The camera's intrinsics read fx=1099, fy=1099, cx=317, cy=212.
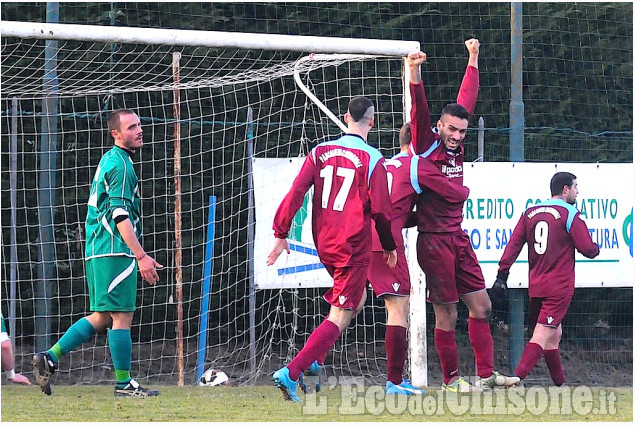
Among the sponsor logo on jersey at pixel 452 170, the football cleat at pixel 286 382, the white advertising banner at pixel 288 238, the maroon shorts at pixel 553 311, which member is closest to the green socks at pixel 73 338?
the football cleat at pixel 286 382

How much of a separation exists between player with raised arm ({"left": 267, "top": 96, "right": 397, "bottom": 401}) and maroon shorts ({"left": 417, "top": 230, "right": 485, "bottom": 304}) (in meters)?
0.66

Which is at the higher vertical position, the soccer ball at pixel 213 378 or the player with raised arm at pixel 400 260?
the player with raised arm at pixel 400 260

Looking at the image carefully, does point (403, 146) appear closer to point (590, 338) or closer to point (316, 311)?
point (316, 311)

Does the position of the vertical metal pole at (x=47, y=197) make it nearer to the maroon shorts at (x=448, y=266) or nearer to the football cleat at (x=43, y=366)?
the football cleat at (x=43, y=366)

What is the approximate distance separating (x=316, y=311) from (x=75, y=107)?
9.45 ft

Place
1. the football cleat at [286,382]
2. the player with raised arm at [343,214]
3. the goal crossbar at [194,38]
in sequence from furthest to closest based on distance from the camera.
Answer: the goal crossbar at [194,38] < the player with raised arm at [343,214] < the football cleat at [286,382]

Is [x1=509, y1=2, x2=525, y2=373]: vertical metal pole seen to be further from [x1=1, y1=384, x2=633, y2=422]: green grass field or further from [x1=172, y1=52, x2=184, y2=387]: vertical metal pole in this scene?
[x1=172, y1=52, x2=184, y2=387]: vertical metal pole

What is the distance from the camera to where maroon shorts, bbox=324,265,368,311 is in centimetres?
620

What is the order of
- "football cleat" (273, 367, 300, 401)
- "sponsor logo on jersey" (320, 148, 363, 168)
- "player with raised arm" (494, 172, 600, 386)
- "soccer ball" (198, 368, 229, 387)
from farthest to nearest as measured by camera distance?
"soccer ball" (198, 368, 229, 387)
"player with raised arm" (494, 172, 600, 386)
"sponsor logo on jersey" (320, 148, 363, 168)
"football cleat" (273, 367, 300, 401)

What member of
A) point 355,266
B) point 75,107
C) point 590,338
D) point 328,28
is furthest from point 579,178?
point 75,107

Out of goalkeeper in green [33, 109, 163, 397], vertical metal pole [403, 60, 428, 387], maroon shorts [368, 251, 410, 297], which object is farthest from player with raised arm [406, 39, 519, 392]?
goalkeeper in green [33, 109, 163, 397]

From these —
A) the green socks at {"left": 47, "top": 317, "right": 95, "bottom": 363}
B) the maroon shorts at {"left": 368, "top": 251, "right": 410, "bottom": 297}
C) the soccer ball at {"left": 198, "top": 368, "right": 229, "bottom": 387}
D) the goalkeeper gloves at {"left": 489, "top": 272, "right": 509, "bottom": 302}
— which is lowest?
the soccer ball at {"left": 198, "top": 368, "right": 229, "bottom": 387}

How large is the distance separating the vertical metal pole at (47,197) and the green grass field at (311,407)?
5.41ft

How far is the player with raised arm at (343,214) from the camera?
6.16 metres
